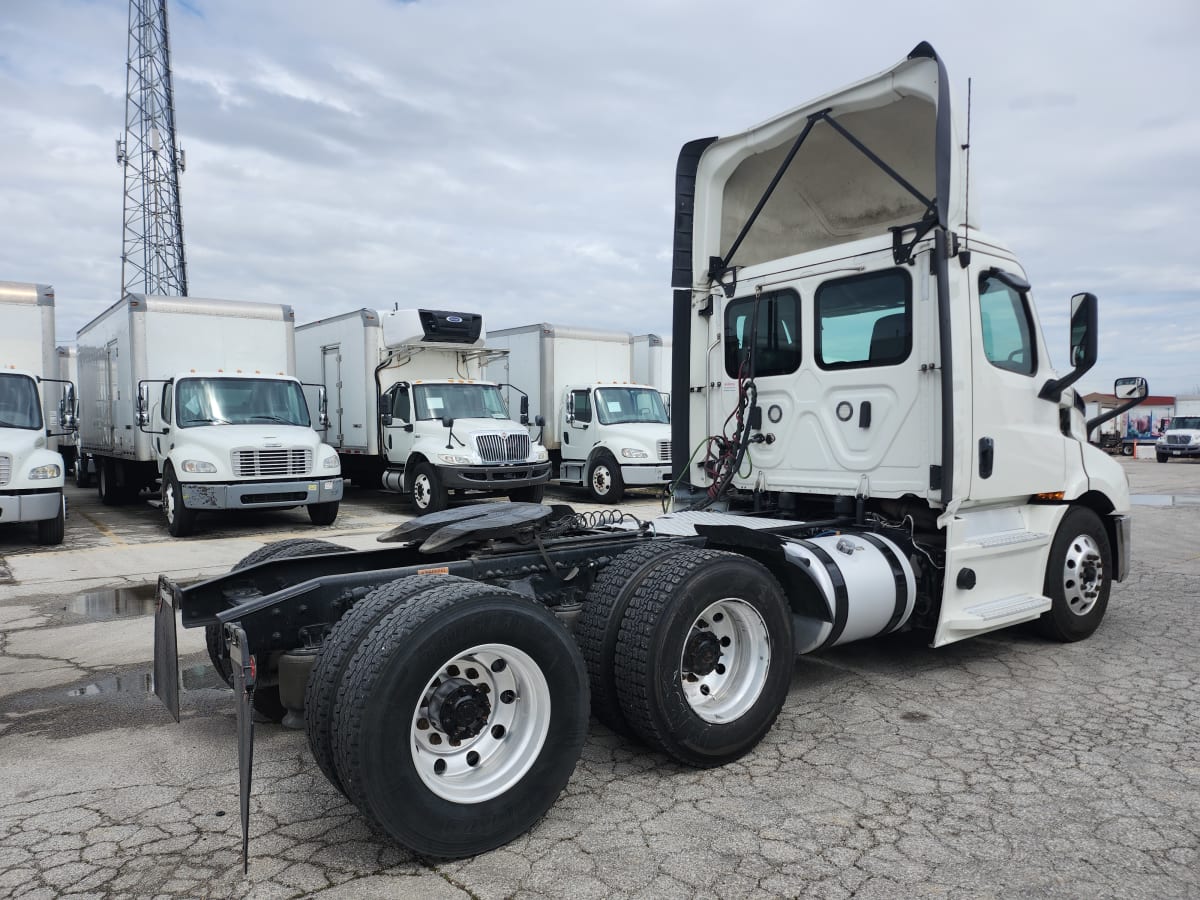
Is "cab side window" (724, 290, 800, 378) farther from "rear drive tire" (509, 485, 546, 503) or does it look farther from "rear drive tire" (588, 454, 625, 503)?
"rear drive tire" (588, 454, 625, 503)

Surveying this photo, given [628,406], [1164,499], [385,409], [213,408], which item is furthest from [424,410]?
[1164,499]

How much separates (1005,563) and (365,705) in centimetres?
401

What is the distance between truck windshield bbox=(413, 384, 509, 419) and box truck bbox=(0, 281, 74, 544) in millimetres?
5061

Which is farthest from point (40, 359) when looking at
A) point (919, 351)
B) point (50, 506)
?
point (919, 351)

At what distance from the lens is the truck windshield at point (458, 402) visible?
14.5m

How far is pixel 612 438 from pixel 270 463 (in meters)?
6.37

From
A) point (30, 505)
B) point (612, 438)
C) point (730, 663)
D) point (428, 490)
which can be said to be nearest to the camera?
point (730, 663)

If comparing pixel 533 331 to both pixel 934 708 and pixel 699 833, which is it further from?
pixel 699 833

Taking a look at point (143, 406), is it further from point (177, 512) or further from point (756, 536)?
point (756, 536)

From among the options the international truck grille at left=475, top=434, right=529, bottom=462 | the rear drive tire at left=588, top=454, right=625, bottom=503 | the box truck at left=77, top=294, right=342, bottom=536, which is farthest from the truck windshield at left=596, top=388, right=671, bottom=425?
the box truck at left=77, top=294, right=342, bottom=536

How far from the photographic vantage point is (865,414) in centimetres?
520

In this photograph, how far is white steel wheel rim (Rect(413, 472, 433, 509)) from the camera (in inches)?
542

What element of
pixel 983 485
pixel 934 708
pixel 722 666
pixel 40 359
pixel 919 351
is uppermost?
pixel 40 359

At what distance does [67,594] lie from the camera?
752 cm
